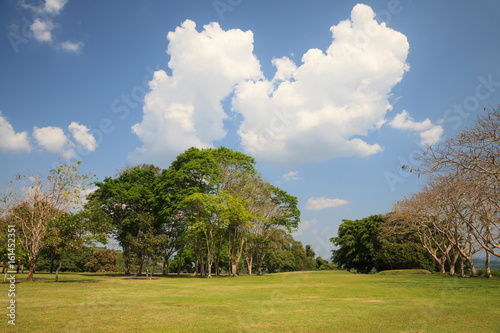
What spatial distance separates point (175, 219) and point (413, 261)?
37.5 m

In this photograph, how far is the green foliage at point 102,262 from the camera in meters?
68.1

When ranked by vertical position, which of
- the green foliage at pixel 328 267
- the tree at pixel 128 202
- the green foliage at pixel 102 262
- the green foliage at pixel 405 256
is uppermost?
the tree at pixel 128 202

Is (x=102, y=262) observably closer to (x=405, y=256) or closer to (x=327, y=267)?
(x=327, y=267)

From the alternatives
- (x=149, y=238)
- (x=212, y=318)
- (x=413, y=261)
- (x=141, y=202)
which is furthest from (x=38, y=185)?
(x=413, y=261)

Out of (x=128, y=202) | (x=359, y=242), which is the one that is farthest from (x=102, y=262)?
(x=359, y=242)

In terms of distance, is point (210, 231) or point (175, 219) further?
point (175, 219)

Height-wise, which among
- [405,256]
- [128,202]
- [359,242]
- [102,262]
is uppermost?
[128,202]

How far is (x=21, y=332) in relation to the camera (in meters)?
7.78

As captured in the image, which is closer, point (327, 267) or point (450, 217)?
point (450, 217)

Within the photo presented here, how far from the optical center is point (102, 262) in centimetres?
6875

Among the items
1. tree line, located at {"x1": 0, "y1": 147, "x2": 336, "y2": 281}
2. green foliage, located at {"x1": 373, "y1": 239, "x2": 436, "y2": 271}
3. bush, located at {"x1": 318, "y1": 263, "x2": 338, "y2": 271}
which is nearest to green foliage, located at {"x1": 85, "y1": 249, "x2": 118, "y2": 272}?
tree line, located at {"x1": 0, "y1": 147, "x2": 336, "y2": 281}

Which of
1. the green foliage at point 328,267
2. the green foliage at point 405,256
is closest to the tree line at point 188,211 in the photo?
the green foliage at point 405,256

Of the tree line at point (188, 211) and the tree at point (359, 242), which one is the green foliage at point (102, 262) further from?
the tree at point (359, 242)

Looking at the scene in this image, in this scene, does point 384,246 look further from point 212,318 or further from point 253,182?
point 212,318
